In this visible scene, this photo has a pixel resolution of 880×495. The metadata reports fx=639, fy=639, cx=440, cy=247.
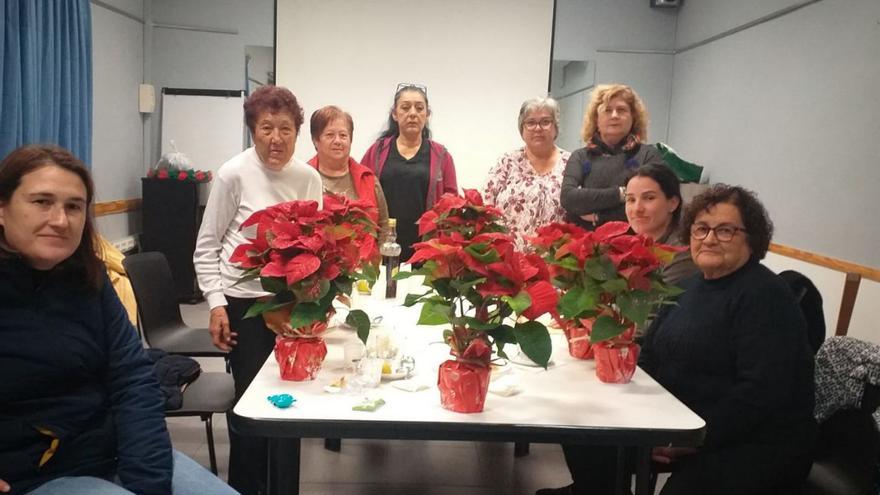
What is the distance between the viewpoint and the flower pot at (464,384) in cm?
136

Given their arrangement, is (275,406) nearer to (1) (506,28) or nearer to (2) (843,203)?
(2) (843,203)

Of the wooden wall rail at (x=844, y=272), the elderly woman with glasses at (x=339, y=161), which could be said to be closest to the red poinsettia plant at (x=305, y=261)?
the elderly woman with glasses at (x=339, y=161)

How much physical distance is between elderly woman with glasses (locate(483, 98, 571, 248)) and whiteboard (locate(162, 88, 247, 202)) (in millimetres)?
3210

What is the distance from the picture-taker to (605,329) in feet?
4.88

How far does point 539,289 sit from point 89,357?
985 millimetres

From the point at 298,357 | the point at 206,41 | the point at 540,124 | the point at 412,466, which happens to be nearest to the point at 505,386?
the point at 298,357

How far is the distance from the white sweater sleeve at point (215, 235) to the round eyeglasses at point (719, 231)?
1421 millimetres

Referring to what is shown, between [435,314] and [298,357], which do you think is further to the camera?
[298,357]

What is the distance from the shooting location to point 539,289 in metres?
1.33

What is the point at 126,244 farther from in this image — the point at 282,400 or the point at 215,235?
the point at 282,400

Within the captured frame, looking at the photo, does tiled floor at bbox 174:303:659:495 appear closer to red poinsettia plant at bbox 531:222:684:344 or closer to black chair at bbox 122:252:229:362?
black chair at bbox 122:252:229:362

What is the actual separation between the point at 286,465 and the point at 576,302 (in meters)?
0.75

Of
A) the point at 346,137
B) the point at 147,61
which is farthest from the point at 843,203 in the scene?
the point at 147,61

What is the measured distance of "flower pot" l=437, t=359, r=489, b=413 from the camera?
4.45 ft
